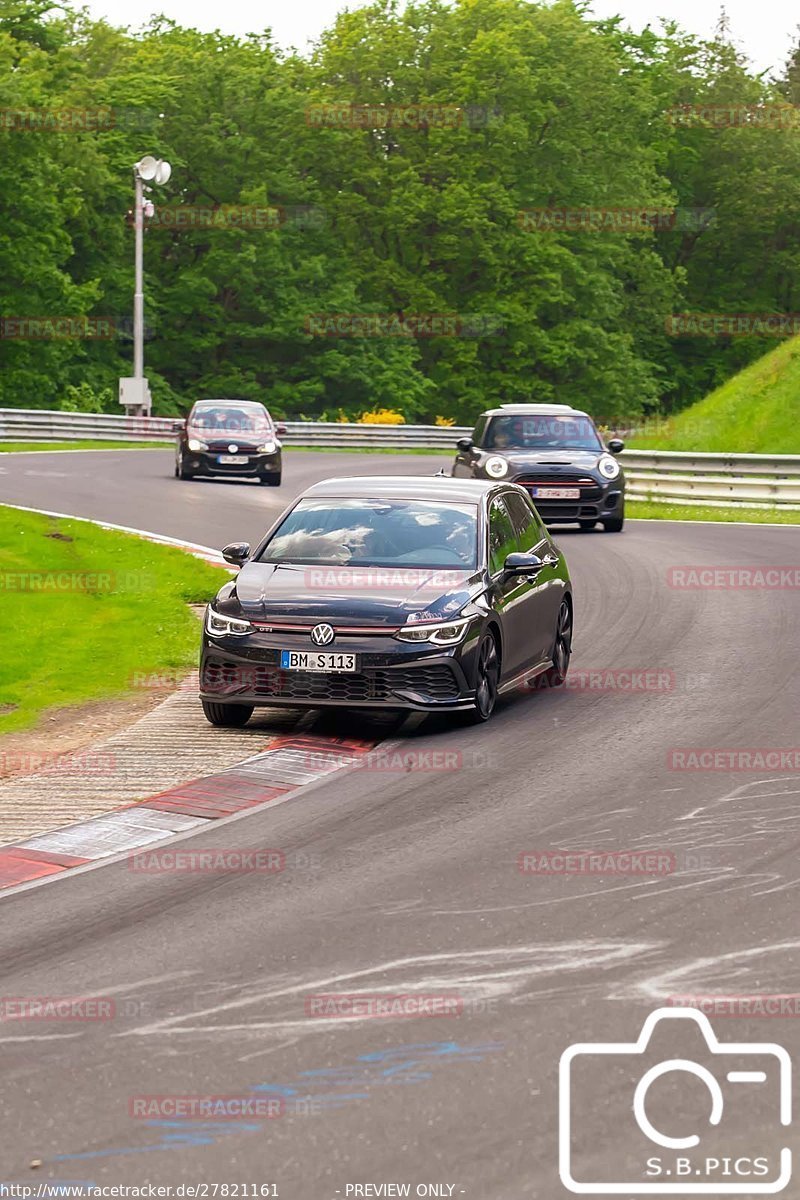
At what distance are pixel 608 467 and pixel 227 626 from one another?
1547 cm

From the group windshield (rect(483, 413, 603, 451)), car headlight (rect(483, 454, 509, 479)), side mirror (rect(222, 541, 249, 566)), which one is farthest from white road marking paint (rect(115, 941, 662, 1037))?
windshield (rect(483, 413, 603, 451))

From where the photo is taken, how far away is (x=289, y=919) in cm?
766

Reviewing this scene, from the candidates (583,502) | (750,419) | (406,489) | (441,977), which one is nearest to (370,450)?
(750,419)

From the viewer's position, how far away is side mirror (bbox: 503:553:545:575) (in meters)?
13.0

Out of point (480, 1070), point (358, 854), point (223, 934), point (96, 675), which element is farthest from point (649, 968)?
point (96, 675)

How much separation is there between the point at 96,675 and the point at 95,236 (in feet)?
200

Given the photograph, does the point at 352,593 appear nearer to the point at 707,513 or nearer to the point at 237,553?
the point at 237,553

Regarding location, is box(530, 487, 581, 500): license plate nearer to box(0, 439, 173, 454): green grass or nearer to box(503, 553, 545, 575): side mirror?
box(503, 553, 545, 575): side mirror

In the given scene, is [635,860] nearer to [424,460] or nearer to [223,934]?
[223,934]

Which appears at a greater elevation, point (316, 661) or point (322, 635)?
point (322, 635)

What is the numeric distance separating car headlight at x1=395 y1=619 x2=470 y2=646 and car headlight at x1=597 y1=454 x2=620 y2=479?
49.9 feet

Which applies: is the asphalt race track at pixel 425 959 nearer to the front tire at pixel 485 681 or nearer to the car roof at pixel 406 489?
the front tire at pixel 485 681

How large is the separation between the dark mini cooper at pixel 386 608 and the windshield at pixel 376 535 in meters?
0.01

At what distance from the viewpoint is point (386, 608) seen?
478 inches
